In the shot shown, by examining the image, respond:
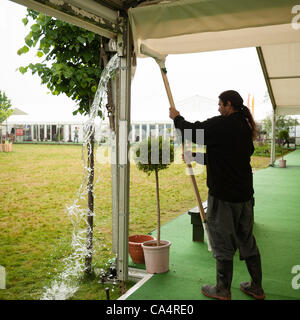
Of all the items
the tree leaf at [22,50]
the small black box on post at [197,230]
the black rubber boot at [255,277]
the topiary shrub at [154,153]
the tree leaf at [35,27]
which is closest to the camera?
the black rubber boot at [255,277]

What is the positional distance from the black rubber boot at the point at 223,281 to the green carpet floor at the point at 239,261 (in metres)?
0.12

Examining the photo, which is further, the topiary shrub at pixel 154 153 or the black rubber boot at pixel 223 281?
the topiary shrub at pixel 154 153

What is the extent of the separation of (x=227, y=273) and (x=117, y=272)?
1.17 meters

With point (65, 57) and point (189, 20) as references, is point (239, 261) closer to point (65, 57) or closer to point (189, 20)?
point (189, 20)

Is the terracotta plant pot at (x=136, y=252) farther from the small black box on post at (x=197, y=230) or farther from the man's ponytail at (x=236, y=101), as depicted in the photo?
the man's ponytail at (x=236, y=101)

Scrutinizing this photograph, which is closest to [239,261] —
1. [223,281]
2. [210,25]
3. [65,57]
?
[223,281]

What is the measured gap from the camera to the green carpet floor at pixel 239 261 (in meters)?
3.10

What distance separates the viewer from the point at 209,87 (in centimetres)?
2808

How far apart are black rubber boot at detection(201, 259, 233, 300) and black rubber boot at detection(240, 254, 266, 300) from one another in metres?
0.19

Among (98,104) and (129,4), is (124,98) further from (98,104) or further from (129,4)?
(129,4)

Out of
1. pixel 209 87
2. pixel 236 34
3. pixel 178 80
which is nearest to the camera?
pixel 236 34

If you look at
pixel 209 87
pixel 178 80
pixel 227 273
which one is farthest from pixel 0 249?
pixel 209 87

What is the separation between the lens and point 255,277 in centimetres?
292

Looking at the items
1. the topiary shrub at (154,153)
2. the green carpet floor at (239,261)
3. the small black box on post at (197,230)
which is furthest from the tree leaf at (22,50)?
the small black box on post at (197,230)
